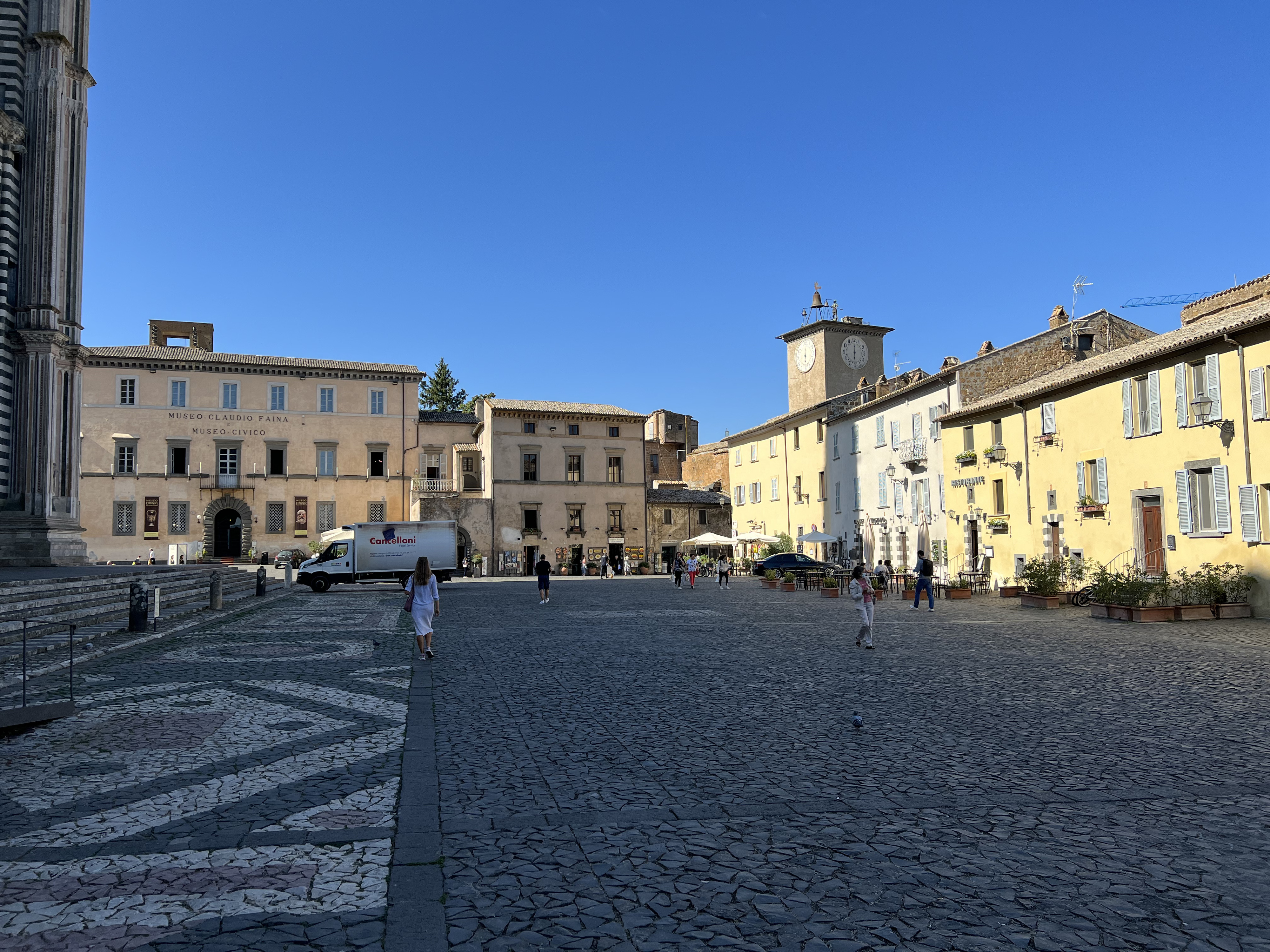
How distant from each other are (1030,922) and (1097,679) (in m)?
7.73

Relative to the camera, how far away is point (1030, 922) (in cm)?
368

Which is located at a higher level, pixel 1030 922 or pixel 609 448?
pixel 609 448

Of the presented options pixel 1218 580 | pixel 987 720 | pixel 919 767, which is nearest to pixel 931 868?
pixel 919 767

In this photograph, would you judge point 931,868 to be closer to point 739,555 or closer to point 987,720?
point 987,720

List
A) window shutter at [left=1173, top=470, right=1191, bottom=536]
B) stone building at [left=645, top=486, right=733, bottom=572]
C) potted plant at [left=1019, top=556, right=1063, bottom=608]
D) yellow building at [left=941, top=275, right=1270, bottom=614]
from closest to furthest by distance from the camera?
yellow building at [left=941, top=275, right=1270, bottom=614]
window shutter at [left=1173, top=470, right=1191, bottom=536]
potted plant at [left=1019, top=556, right=1063, bottom=608]
stone building at [left=645, top=486, right=733, bottom=572]

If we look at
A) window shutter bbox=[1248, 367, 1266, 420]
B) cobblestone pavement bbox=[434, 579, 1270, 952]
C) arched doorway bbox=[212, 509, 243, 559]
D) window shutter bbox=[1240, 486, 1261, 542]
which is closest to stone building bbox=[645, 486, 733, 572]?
arched doorway bbox=[212, 509, 243, 559]

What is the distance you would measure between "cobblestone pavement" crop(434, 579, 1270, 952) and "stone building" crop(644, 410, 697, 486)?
58297 mm

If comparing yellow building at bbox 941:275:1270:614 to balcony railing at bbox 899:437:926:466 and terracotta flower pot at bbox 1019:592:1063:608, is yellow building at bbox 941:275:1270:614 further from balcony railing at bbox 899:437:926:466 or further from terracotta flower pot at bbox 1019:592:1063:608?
balcony railing at bbox 899:437:926:466

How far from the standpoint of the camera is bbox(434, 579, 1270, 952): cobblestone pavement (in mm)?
3715

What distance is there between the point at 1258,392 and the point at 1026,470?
9064mm

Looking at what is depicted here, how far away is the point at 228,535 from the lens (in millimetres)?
51594

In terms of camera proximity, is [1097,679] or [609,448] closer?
[1097,679]

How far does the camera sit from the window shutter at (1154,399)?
70.5 feet

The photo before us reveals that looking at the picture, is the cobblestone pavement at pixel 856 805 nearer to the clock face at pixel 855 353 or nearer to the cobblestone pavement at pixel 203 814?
the cobblestone pavement at pixel 203 814
